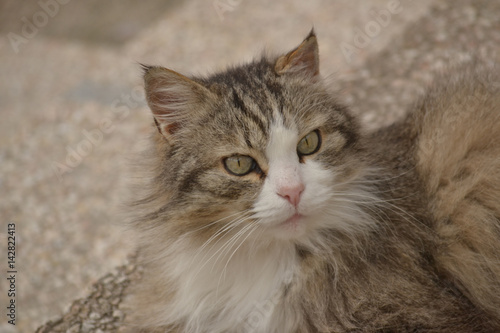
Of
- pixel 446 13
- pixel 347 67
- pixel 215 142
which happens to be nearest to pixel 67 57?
pixel 347 67

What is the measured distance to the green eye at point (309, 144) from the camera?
77.3 inches

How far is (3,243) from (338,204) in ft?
8.14

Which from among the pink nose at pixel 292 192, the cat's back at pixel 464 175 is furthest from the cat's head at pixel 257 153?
the cat's back at pixel 464 175

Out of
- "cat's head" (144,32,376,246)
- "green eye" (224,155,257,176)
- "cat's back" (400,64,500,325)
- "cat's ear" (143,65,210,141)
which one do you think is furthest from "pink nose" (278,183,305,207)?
"cat's back" (400,64,500,325)

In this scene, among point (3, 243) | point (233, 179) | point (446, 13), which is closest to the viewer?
point (233, 179)

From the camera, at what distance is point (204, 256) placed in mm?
2076

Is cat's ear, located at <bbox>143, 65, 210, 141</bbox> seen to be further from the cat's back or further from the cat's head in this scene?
the cat's back

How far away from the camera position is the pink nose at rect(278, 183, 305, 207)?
180cm

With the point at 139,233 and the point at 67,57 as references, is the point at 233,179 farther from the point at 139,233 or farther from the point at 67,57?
the point at 67,57

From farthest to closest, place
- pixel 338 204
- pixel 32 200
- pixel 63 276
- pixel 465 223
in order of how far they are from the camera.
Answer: pixel 32 200 < pixel 63 276 < pixel 465 223 < pixel 338 204

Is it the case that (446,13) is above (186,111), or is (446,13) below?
above

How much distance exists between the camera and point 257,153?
74.3 inches

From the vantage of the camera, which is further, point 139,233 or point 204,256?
point 139,233

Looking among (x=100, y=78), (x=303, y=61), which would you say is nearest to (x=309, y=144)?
(x=303, y=61)
